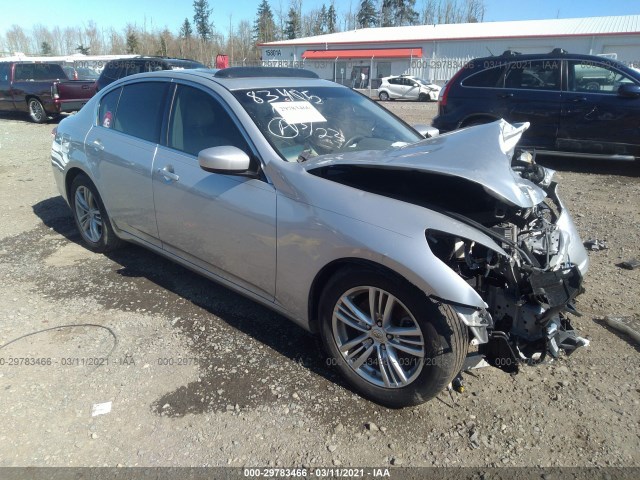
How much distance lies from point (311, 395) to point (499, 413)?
3.42 ft

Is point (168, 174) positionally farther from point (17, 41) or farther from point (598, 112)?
point (17, 41)

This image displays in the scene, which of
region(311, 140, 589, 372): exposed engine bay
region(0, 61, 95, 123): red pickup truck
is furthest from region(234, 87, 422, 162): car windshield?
region(0, 61, 95, 123): red pickup truck

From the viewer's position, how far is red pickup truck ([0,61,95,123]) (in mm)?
14508

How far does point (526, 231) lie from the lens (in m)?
2.80

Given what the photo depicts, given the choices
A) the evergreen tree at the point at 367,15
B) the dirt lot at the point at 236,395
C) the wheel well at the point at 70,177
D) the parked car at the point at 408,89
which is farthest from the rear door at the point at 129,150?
the evergreen tree at the point at 367,15

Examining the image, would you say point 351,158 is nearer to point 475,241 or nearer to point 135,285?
point 475,241

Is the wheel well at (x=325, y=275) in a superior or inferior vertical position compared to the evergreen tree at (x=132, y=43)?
inferior

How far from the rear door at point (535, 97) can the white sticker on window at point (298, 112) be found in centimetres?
570

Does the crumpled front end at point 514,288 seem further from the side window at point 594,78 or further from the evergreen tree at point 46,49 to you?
the evergreen tree at point 46,49

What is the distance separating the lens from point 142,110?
401 centimetres

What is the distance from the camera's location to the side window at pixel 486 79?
27.0 ft

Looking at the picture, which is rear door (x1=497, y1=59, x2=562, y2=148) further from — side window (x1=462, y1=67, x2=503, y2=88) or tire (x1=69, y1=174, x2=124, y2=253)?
tire (x1=69, y1=174, x2=124, y2=253)

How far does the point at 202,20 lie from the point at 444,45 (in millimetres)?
52787

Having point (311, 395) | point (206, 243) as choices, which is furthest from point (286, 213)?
point (311, 395)
